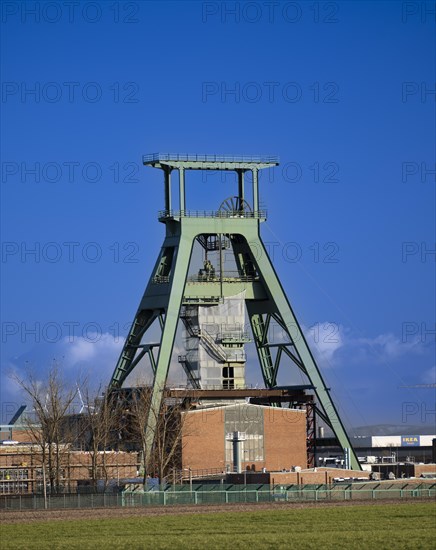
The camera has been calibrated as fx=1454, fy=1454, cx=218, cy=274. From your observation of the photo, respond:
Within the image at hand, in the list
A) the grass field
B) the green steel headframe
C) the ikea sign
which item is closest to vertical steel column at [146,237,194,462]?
the green steel headframe

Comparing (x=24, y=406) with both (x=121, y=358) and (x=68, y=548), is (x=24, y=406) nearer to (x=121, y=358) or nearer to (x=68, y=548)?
(x=121, y=358)

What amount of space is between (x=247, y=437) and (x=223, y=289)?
41.8 ft

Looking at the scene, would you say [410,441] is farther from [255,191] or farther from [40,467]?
[40,467]

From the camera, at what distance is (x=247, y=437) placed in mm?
122500

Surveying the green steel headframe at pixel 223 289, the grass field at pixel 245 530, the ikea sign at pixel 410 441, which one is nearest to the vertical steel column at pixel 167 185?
the green steel headframe at pixel 223 289

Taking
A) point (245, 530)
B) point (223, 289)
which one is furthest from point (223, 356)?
point (245, 530)

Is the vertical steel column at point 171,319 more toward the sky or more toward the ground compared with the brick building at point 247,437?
more toward the sky

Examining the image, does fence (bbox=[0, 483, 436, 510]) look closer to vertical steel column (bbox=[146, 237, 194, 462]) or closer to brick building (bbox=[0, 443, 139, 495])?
brick building (bbox=[0, 443, 139, 495])

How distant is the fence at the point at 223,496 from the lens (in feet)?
304

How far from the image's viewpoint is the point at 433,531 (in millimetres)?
62438

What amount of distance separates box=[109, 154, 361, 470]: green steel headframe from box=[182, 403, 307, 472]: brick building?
2.98 m

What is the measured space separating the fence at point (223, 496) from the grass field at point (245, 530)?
1329 centimetres

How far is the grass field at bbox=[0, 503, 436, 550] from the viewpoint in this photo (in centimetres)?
5700

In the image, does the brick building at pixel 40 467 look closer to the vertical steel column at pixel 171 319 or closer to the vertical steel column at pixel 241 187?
the vertical steel column at pixel 171 319
